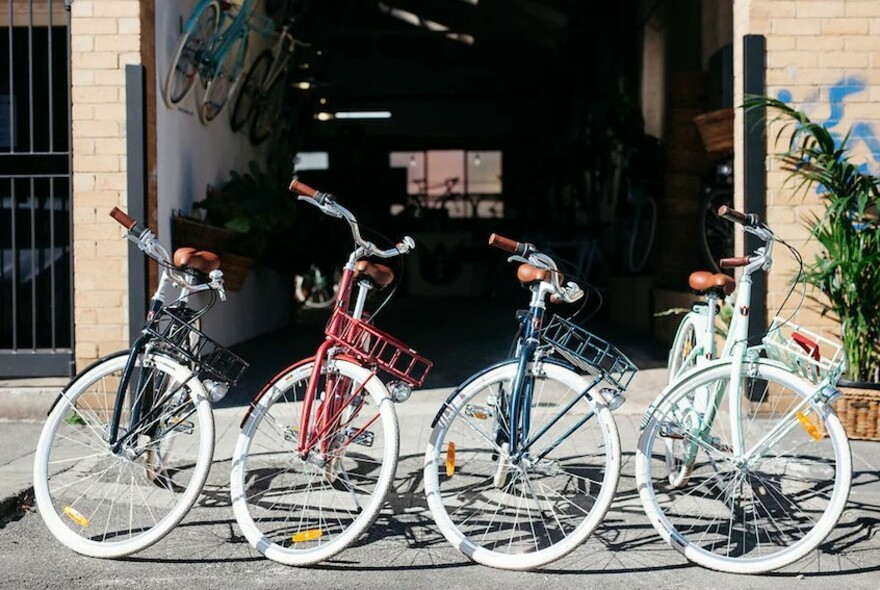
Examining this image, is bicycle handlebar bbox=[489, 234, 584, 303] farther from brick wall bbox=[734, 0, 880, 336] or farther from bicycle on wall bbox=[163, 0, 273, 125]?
bicycle on wall bbox=[163, 0, 273, 125]

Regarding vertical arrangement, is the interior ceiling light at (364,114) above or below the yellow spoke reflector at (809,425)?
above

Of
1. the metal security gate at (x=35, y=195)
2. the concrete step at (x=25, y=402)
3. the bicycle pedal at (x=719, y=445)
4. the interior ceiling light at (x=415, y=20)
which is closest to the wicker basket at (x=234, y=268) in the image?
the metal security gate at (x=35, y=195)

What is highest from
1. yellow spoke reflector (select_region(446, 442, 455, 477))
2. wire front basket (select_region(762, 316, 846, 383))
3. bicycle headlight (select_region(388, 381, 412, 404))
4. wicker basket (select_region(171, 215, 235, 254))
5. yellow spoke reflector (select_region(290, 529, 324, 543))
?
wicker basket (select_region(171, 215, 235, 254))

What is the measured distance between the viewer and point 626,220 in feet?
41.7

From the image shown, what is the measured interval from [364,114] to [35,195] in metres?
16.3

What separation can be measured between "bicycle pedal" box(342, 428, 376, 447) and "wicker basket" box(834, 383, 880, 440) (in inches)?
108

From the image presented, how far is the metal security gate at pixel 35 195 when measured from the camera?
675cm

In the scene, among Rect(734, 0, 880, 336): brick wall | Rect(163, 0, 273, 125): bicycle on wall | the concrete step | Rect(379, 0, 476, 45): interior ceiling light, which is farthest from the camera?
Rect(379, 0, 476, 45): interior ceiling light

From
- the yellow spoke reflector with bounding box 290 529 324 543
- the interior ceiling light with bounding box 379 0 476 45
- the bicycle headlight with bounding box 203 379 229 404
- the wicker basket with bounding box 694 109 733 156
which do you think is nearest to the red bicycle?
the yellow spoke reflector with bounding box 290 529 324 543

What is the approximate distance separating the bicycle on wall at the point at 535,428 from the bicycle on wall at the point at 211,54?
399 centimetres

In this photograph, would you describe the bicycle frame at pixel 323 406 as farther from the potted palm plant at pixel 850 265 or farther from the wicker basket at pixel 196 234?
the wicker basket at pixel 196 234

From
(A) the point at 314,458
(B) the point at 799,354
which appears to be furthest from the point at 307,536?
(B) the point at 799,354

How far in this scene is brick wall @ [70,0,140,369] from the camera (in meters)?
6.39

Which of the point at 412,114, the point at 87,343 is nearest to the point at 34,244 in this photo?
the point at 87,343
